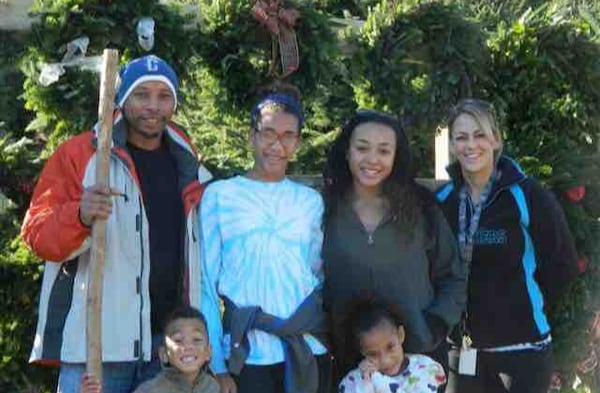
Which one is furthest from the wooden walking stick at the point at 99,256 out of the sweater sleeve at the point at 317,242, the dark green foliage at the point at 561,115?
the dark green foliage at the point at 561,115

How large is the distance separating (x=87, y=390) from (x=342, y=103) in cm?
602

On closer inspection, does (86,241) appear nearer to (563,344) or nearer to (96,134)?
(96,134)

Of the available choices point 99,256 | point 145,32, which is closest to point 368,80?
point 145,32

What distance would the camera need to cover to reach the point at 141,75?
3.47 meters

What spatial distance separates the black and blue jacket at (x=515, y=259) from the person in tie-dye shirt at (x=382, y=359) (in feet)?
1.56

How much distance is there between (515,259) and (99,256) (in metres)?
1.68

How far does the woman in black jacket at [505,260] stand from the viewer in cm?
387

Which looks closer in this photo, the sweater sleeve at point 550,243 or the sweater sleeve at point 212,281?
the sweater sleeve at point 212,281

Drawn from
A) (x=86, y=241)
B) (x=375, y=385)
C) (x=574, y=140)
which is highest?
(x=574, y=140)

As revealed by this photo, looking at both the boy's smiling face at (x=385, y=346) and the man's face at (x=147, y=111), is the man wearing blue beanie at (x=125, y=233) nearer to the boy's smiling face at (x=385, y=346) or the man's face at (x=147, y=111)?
the man's face at (x=147, y=111)

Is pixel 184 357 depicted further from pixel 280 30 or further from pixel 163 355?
pixel 280 30

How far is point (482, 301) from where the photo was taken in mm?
3924

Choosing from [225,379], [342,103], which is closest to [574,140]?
[225,379]

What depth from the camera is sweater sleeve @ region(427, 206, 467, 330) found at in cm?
360
